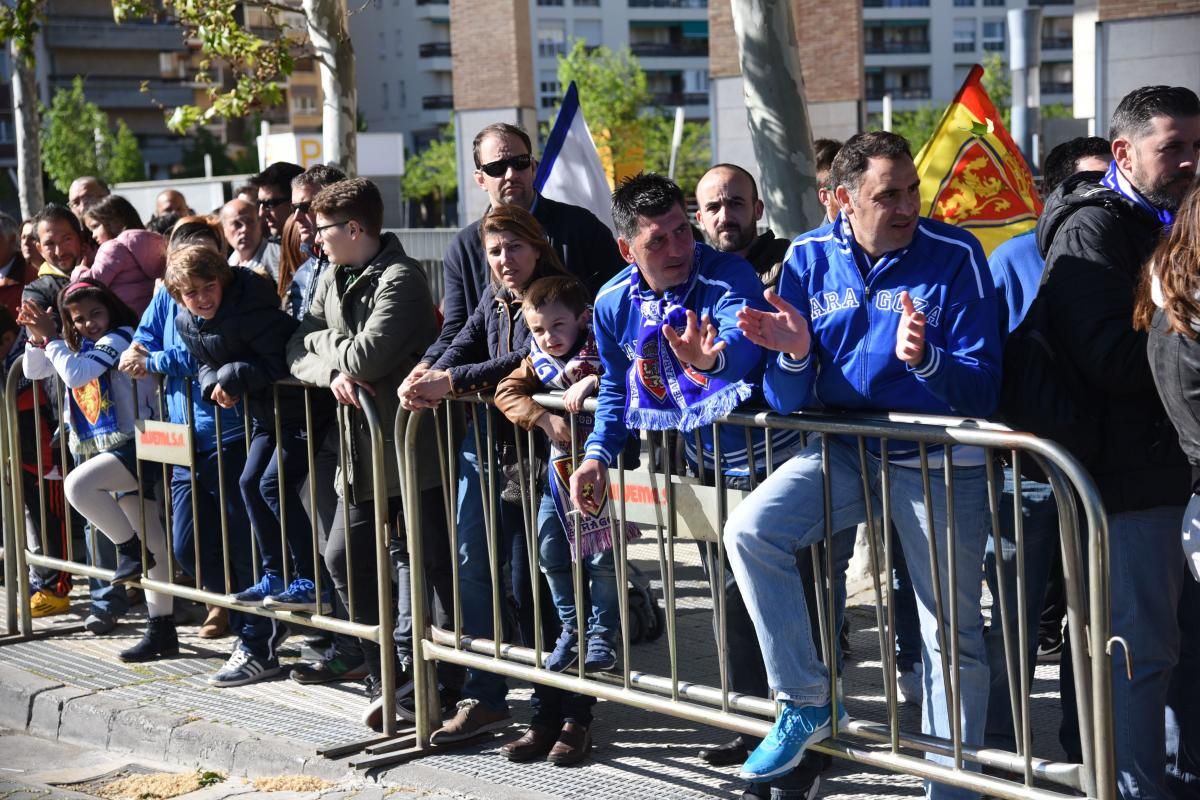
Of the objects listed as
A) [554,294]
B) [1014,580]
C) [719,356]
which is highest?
[554,294]

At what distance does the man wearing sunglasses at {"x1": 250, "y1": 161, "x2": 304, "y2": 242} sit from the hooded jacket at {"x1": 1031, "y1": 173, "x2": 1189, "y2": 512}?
458 centimetres

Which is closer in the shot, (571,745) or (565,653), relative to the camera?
(565,653)

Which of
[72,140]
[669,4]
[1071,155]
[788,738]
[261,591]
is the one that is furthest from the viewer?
[669,4]

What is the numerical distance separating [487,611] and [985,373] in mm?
2250

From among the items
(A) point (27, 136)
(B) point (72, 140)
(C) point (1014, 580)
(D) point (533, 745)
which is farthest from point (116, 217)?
(B) point (72, 140)

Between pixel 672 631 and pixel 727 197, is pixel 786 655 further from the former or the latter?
pixel 727 197

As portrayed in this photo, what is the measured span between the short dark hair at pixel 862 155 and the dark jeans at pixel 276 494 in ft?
9.48

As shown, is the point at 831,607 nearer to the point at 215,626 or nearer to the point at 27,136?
the point at 215,626

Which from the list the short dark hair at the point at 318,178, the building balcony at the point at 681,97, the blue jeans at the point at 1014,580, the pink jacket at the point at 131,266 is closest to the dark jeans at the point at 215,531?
the short dark hair at the point at 318,178

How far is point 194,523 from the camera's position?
6.72 m

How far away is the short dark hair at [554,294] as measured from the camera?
16.8ft

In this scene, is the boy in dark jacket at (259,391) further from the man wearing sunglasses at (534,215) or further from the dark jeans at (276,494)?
the man wearing sunglasses at (534,215)

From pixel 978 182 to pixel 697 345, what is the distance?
3.19 m

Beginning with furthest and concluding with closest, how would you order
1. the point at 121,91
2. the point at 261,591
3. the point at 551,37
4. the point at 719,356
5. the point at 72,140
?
the point at 551,37, the point at 121,91, the point at 72,140, the point at 261,591, the point at 719,356
